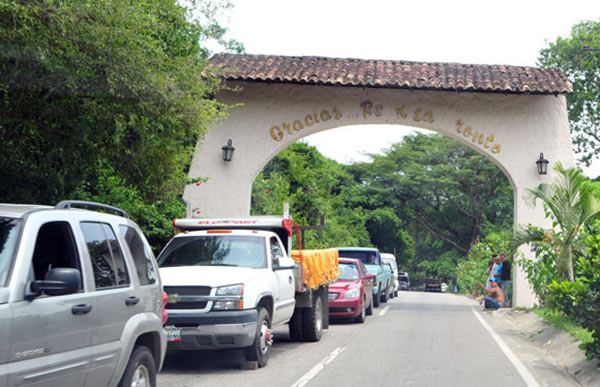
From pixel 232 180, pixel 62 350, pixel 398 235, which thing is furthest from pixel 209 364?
pixel 398 235

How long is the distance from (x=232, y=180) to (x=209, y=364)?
10063 mm

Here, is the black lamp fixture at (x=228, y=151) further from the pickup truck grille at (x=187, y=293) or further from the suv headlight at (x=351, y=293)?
the pickup truck grille at (x=187, y=293)

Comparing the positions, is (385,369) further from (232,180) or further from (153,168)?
(232,180)

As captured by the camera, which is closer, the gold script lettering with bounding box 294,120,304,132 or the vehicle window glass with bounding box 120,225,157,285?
the vehicle window glass with bounding box 120,225,157,285

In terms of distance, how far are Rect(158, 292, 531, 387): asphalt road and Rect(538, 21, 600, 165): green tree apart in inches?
840

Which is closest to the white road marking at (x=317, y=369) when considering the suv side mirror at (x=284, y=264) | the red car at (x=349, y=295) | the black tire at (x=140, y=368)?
the suv side mirror at (x=284, y=264)

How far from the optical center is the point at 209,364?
10547 millimetres

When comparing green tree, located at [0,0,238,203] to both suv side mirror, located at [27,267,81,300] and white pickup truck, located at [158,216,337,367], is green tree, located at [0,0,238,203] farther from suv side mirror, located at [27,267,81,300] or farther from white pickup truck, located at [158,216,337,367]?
suv side mirror, located at [27,267,81,300]

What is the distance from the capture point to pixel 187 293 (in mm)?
9711

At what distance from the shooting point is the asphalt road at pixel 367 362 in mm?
9284

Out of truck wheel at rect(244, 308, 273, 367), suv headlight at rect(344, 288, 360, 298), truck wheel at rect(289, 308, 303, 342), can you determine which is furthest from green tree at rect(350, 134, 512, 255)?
truck wheel at rect(244, 308, 273, 367)

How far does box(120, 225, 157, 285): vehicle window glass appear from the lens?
6703mm

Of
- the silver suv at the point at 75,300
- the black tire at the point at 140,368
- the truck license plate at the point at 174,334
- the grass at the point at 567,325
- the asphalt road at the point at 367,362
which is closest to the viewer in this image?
the silver suv at the point at 75,300

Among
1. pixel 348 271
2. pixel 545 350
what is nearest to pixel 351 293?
pixel 348 271
